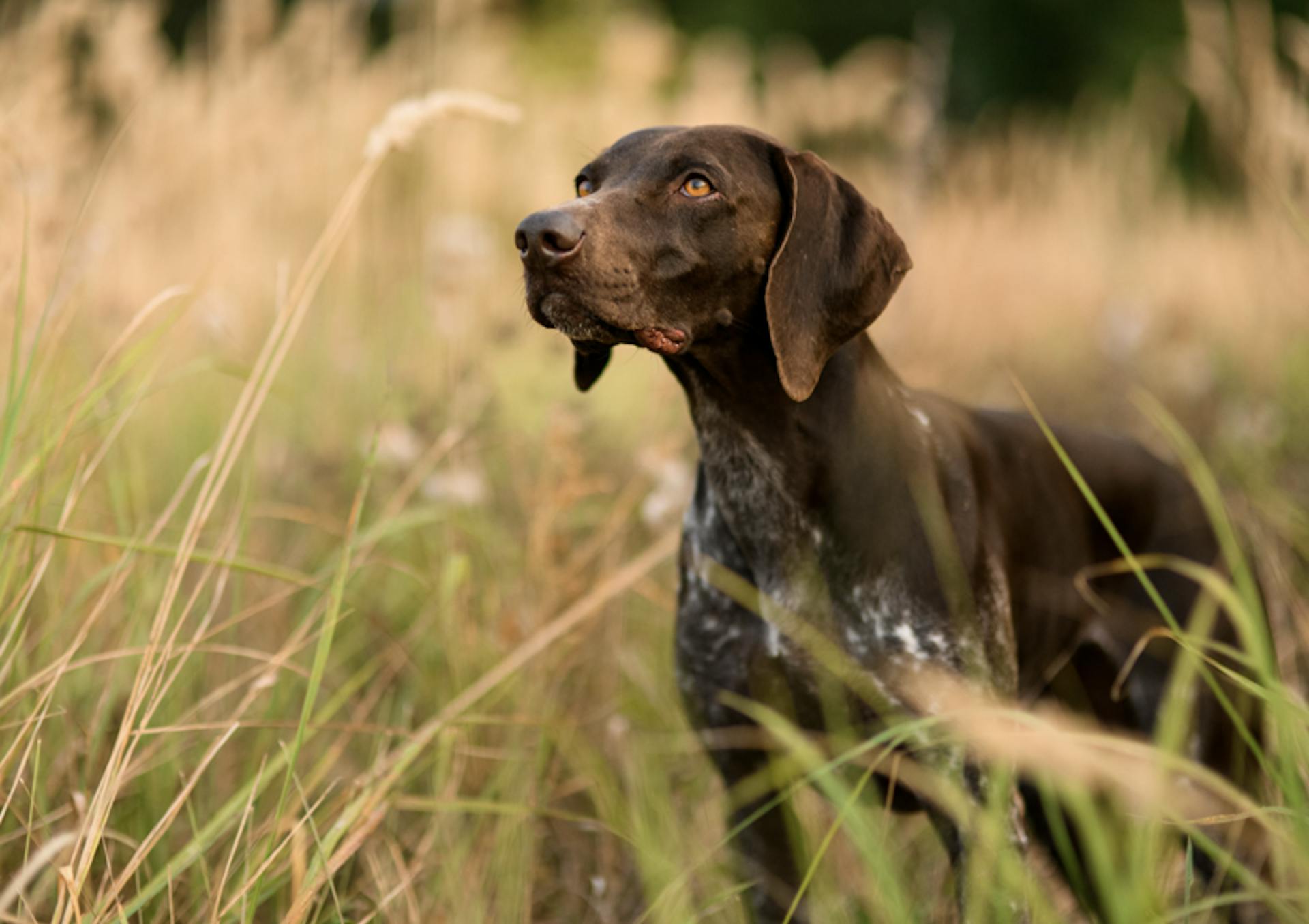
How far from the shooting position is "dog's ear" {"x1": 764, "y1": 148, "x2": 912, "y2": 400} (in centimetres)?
255

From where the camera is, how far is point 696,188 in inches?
101

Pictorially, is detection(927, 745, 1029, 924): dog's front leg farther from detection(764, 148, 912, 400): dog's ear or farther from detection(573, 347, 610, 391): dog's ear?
detection(573, 347, 610, 391): dog's ear

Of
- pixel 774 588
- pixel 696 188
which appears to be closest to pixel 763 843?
pixel 774 588

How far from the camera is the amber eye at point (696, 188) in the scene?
8.41ft

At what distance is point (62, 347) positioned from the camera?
2.92m

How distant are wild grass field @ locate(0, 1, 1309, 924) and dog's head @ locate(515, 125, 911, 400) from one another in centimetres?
33

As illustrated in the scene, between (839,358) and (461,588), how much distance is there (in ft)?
3.51

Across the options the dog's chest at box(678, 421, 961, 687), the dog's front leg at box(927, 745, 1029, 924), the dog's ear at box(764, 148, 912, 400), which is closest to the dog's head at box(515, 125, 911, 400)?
the dog's ear at box(764, 148, 912, 400)

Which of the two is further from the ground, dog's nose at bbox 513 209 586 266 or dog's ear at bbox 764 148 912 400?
dog's nose at bbox 513 209 586 266

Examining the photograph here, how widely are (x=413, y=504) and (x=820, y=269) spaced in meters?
1.89

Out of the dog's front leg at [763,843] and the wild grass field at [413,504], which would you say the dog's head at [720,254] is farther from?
the dog's front leg at [763,843]

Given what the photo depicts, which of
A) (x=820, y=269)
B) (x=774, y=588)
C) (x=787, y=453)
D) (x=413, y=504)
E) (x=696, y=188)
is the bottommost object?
(x=413, y=504)

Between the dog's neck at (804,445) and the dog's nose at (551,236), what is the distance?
0.45 metres

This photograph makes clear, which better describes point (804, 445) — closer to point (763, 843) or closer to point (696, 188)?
point (696, 188)
